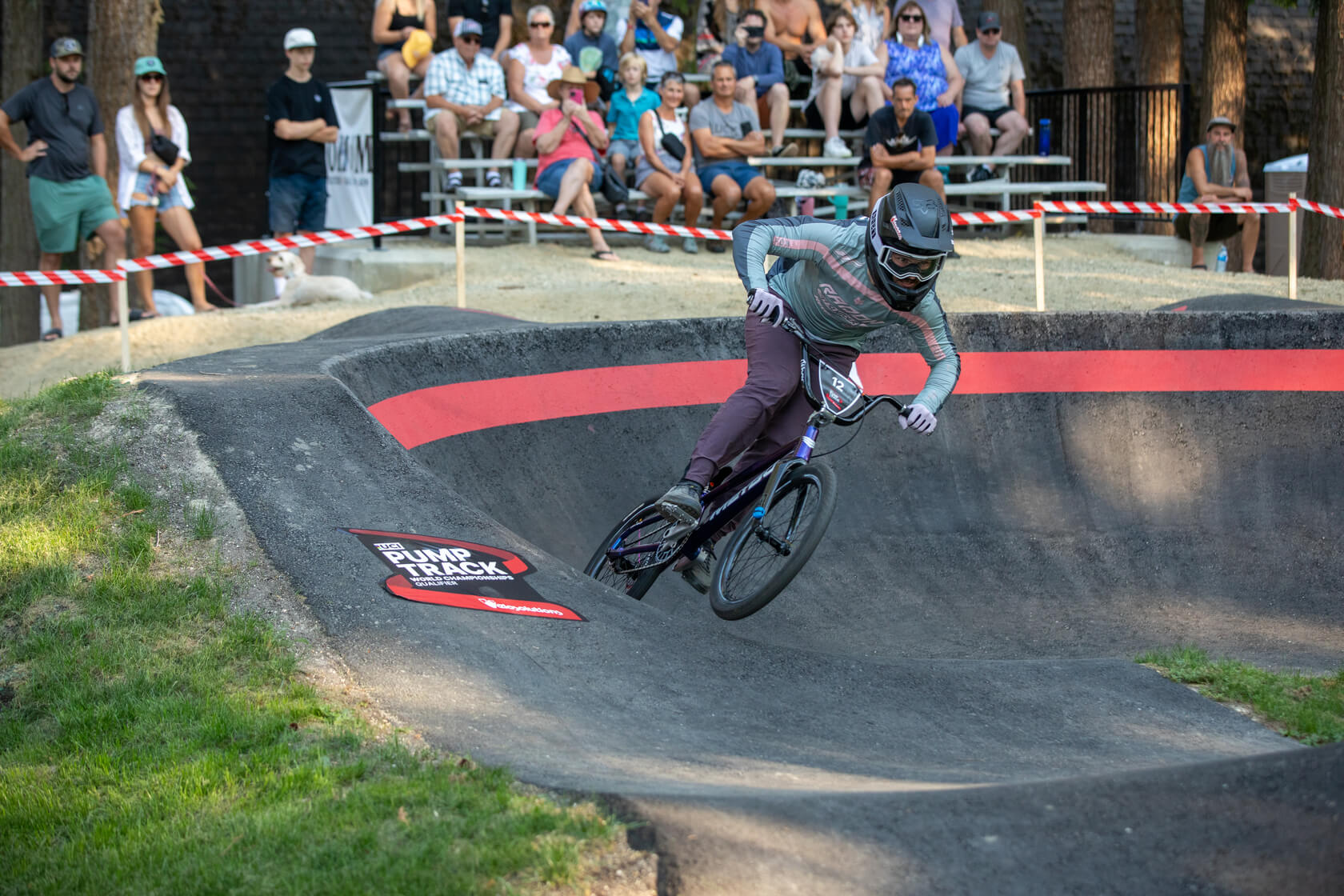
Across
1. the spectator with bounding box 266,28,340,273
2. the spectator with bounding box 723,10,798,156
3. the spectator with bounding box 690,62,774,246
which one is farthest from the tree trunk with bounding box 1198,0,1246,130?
the spectator with bounding box 266,28,340,273

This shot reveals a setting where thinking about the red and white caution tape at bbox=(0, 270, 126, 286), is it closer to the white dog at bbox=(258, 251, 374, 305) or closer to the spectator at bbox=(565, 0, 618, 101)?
the white dog at bbox=(258, 251, 374, 305)

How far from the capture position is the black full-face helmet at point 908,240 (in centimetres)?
535

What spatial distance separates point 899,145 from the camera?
14695 millimetres

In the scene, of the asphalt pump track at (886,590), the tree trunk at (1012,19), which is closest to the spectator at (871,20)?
the tree trunk at (1012,19)

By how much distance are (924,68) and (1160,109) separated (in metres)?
4.24

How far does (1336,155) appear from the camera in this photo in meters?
14.7

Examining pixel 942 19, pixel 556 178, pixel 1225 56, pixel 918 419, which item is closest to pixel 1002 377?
pixel 918 419

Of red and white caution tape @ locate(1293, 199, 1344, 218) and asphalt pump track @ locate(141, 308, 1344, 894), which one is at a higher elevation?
red and white caution tape @ locate(1293, 199, 1344, 218)

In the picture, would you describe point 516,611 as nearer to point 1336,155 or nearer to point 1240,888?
point 1240,888

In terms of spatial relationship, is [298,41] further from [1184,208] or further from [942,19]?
[1184,208]

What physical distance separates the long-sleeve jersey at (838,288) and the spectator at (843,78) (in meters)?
10.1

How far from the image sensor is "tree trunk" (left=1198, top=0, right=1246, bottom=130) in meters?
18.2

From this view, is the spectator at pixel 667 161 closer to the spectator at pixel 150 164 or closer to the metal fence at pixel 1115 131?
the spectator at pixel 150 164

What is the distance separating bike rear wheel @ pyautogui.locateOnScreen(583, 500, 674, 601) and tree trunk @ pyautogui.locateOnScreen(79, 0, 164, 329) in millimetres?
10124
